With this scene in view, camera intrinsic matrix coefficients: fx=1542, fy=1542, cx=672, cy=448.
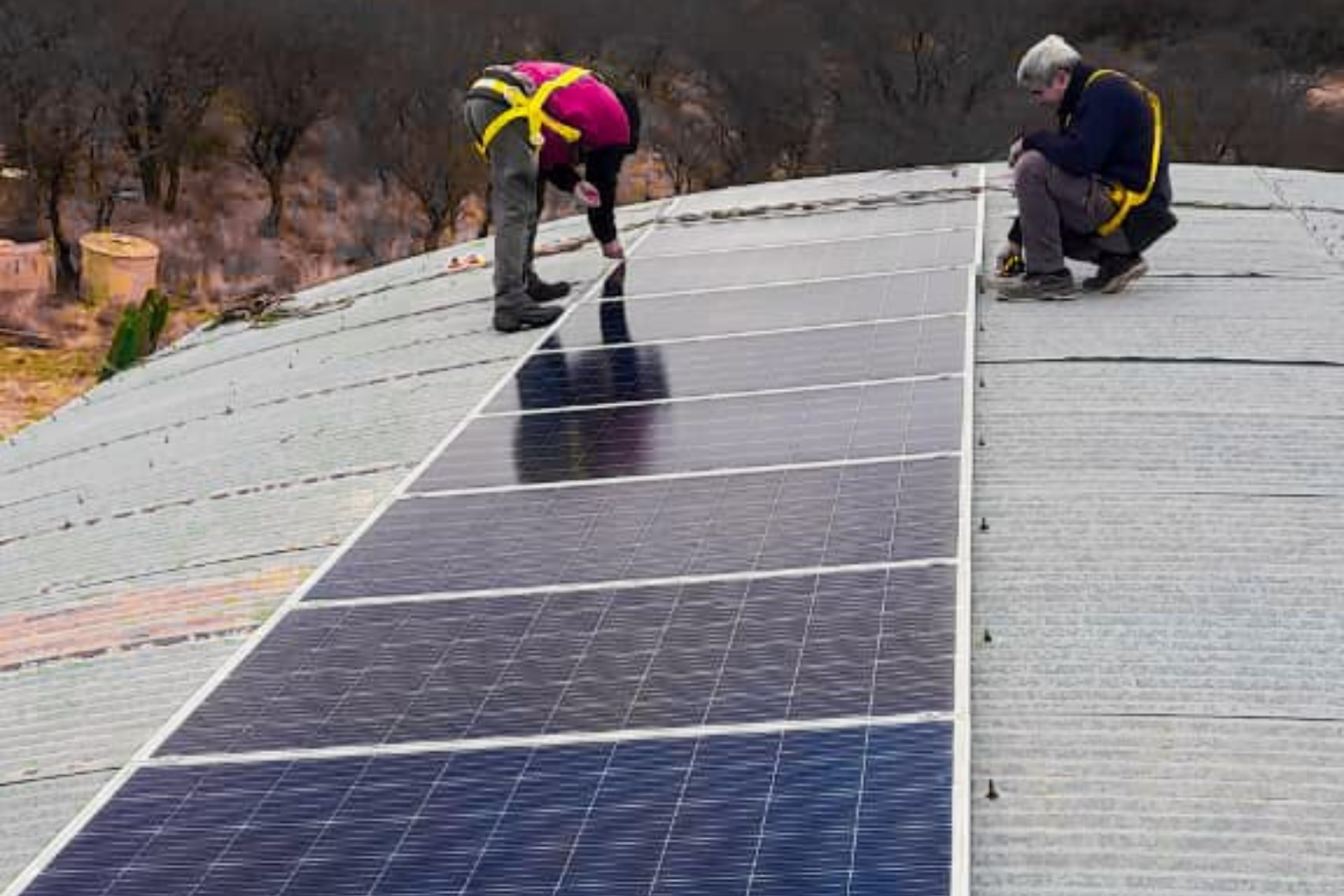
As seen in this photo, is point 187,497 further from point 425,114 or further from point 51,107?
point 425,114

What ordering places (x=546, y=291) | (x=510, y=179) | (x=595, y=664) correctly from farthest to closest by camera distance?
(x=546, y=291) < (x=510, y=179) < (x=595, y=664)

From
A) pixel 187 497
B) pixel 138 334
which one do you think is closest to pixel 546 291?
pixel 187 497

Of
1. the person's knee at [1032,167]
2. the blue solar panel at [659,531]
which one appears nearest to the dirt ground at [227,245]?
the person's knee at [1032,167]

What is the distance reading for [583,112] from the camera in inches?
490

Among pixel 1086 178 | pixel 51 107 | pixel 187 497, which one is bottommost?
pixel 51 107

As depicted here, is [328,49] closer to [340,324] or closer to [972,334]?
[340,324]

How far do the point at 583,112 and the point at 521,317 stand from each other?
1.86m

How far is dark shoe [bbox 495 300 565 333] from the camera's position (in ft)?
43.4

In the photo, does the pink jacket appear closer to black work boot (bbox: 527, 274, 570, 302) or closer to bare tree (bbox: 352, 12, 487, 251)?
black work boot (bbox: 527, 274, 570, 302)

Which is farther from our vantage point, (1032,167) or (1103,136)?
(1032,167)

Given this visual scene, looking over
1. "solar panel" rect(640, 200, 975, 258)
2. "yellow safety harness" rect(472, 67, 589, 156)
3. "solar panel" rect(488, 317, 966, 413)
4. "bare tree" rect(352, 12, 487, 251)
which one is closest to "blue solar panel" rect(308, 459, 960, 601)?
"solar panel" rect(488, 317, 966, 413)

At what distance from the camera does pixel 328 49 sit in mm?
55781

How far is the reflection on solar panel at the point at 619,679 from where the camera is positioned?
5359mm

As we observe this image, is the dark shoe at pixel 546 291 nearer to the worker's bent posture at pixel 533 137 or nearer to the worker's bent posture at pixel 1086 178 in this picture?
the worker's bent posture at pixel 533 137
